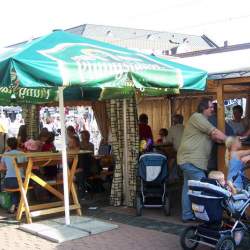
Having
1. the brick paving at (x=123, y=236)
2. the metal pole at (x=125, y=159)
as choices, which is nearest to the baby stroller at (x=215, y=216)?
the brick paving at (x=123, y=236)

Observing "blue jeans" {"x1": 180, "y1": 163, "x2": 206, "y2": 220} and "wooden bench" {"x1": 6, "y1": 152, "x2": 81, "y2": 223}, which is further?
"wooden bench" {"x1": 6, "y1": 152, "x2": 81, "y2": 223}

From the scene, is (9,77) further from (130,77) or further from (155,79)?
(155,79)

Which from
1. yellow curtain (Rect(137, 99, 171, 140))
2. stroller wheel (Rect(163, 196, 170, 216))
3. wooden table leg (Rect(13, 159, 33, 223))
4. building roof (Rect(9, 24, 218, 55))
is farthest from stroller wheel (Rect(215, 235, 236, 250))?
building roof (Rect(9, 24, 218, 55))

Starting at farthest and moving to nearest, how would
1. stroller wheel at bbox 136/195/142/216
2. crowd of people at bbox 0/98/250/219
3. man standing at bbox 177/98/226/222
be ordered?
stroller wheel at bbox 136/195/142/216 < man standing at bbox 177/98/226/222 < crowd of people at bbox 0/98/250/219

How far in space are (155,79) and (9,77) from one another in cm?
207

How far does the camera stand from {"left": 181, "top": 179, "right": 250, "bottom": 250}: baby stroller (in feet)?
16.5

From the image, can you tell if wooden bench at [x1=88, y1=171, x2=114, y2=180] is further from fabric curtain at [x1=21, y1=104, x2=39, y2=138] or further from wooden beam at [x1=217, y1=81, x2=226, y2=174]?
wooden beam at [x1=217, y1=81, x2=226, y2=174]

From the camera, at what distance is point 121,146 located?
27.3 feet

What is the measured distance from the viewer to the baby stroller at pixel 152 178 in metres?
7.59

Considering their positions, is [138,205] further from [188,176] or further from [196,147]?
[196,147]

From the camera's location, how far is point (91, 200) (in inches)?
357

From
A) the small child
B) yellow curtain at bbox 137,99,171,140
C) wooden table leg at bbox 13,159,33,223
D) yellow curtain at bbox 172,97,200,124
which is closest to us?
the small child

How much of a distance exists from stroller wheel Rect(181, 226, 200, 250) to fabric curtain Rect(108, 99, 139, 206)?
108 inches

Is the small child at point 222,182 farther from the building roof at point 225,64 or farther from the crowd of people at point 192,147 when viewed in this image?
the building roof at point 225,64
